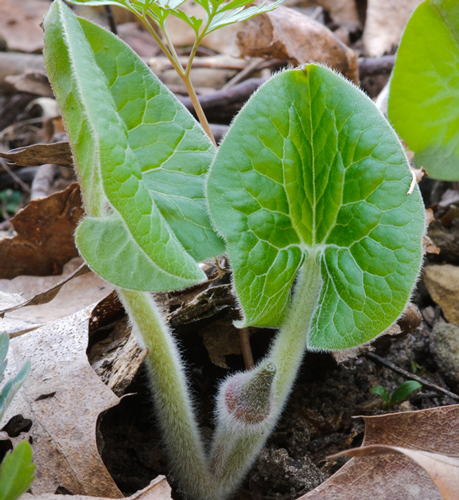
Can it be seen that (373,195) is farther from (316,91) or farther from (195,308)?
(195,308)

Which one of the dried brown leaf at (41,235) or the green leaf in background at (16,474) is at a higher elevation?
the green leaf in background at (16,474)

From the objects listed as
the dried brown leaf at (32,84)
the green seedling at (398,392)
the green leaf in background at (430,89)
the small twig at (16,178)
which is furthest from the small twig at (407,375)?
the dried brown leaf at (32,84)

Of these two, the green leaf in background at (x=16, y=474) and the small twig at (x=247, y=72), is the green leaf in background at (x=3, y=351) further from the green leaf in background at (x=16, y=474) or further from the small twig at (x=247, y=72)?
the small twig at (x=247, y=72)

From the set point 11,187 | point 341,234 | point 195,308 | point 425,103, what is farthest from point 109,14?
point 341,234

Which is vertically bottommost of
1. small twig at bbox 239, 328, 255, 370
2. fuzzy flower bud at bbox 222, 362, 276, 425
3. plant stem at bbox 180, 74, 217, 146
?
small twig at bbox 239, 328, 255, 370

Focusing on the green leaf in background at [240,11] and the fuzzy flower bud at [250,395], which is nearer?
the fuzzy flower bud at [250,395]

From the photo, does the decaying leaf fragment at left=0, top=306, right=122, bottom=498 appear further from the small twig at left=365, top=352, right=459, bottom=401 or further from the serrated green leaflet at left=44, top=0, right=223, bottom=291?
the small twig at left=365, top=352, right=459, bottom=401

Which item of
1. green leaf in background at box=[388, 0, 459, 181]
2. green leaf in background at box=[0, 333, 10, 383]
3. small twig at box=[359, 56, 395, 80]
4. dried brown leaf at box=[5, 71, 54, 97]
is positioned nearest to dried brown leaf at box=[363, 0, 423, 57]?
small twig at box=[359, 56, 395, 80]
